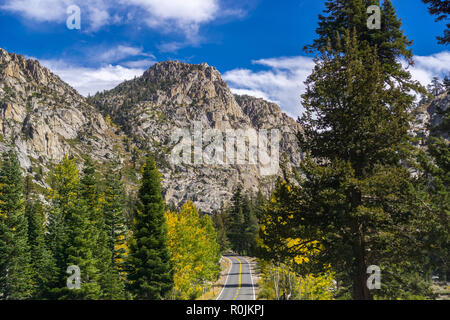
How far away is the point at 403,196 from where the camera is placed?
11.8 meters

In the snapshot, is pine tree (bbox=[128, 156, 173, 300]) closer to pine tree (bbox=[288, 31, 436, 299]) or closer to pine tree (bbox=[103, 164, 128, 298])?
pine tree (bbox=[103, 164, 128, 298])

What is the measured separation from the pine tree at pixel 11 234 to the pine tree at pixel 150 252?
13119 millimetres

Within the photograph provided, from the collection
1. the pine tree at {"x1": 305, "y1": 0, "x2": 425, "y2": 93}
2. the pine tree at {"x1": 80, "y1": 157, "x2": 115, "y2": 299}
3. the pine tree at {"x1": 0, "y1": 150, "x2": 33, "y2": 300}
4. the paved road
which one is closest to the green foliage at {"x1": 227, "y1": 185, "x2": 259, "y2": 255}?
the paved road

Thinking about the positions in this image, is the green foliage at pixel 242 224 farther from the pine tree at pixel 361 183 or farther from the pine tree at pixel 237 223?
the pine tree at pixel 361 183

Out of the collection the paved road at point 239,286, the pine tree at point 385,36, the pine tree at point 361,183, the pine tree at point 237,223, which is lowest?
the paved road at point 239,286

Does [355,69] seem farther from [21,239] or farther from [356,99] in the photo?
[21,239]

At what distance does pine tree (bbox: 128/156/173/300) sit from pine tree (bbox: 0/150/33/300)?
43.0 feet

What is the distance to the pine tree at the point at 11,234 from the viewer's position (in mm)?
30750

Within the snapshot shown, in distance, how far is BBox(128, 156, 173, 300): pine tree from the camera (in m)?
25.5

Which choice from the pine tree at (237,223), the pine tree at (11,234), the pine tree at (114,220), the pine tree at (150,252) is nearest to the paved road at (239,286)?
the pine tree at (150,252)

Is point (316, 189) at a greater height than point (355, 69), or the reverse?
point (355, 69)

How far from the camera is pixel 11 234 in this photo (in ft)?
100

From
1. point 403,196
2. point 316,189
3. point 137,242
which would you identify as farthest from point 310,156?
point 137,242

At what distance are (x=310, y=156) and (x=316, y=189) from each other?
4.80ft
